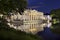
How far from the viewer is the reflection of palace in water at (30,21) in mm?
2537

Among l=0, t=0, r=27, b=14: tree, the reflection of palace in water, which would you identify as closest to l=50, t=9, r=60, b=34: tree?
the reflection of palace in water

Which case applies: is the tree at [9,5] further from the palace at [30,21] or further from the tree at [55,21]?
the tree at [55,21]

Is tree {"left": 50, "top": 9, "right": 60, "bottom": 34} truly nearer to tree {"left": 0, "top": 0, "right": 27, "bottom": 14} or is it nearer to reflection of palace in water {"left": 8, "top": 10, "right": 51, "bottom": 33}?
reflection of palace in water {"left": 8, "top": 10, "right": 51, "bottom": 33}

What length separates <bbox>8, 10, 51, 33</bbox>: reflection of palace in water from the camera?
2537 mm

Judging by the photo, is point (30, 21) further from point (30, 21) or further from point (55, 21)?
point (55, 21)

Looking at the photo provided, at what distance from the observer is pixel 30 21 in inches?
104

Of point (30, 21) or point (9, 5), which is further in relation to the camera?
point (30, 21)

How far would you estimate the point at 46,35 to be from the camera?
8.58 feet

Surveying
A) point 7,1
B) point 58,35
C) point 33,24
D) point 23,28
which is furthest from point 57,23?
point 7,1

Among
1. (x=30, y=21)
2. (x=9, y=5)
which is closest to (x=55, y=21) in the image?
(x=30, y=21)

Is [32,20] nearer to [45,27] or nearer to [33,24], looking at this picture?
[33,24]

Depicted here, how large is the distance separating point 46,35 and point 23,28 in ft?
1.22

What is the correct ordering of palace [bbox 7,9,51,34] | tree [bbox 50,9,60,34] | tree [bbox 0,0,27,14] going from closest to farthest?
tree [bbox 0,0,27,14]
palace [bbox 7,9,51,34]
tree [bbox 50,9,60,34]

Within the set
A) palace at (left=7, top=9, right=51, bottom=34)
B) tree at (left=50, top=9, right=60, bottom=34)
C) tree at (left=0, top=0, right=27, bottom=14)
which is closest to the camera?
tree at (left=0, top=0, right=27, bottom=14)
